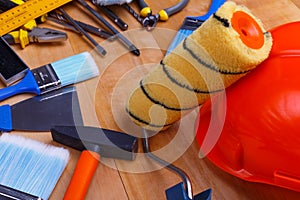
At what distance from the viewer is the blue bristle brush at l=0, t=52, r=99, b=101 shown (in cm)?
67

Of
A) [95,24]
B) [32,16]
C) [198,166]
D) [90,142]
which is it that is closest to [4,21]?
[32,16]

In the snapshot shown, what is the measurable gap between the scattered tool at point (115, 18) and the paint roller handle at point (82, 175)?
0.27 m

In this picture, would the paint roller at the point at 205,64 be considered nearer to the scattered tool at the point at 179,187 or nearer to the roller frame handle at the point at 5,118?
the scattered tool at the point at 179,187

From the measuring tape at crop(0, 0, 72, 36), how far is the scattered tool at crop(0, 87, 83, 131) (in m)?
0.15

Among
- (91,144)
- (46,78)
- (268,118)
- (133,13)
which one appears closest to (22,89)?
(46,78)

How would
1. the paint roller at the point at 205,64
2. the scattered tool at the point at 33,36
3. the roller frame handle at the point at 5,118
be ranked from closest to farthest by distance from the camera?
1. the paint roller at the point at 205,64
2. the roller frame handle at the point at 5,118
3. the scattered tool at the point at 33,36

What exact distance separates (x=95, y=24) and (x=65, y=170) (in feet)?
0.98

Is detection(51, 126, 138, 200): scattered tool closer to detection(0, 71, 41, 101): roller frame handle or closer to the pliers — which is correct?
detection(0, 71, 41, 101): roller frame handle

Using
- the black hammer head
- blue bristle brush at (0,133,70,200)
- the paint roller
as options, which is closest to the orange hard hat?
the paint roller

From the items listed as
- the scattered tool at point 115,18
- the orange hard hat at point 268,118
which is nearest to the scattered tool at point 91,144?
the orange hard hat at point 268,118

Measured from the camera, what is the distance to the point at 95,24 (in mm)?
783

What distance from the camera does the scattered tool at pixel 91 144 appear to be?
58 cm

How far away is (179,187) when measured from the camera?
0.52 m

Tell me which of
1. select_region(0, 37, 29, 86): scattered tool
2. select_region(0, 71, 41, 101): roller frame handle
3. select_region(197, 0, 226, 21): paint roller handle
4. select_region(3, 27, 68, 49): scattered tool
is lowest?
select_region(0, 71, 41, 101): roller frame handle
